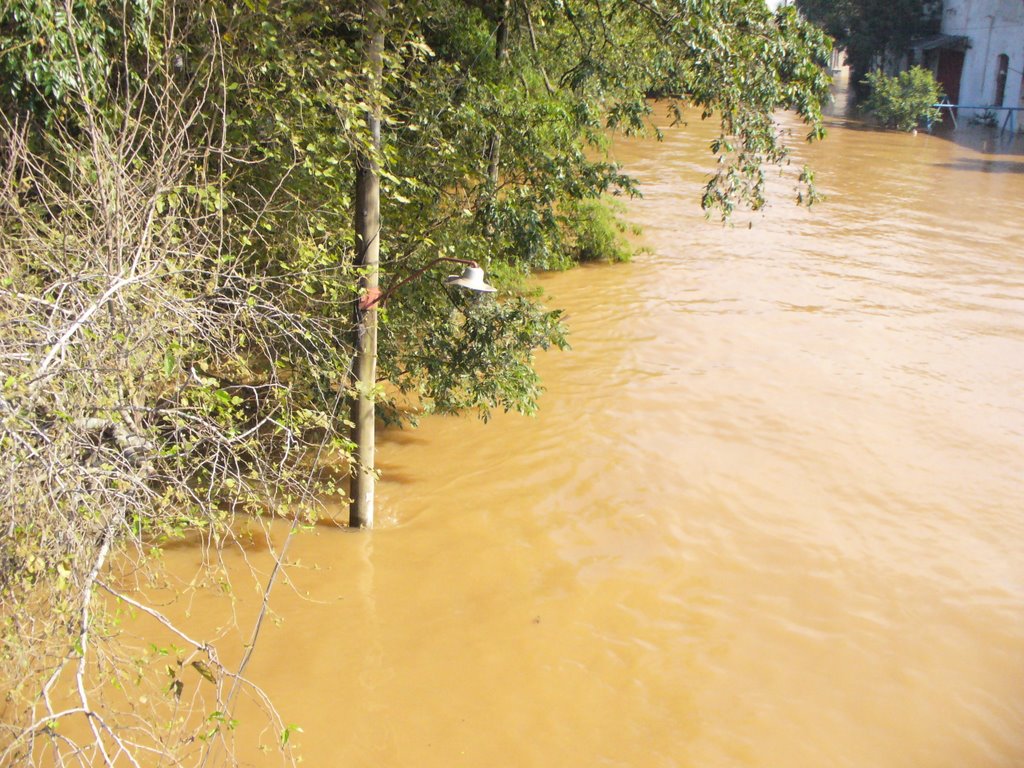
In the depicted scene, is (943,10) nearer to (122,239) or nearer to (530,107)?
(530,107)

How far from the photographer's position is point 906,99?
27953 millimetres

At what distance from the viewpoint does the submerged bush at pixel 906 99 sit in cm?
2780

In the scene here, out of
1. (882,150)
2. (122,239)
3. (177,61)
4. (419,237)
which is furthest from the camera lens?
(882,150)

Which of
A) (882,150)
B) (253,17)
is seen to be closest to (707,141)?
(882,150)

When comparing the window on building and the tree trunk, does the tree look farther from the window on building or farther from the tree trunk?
the tree trunk

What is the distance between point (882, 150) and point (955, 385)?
17118 millimetres

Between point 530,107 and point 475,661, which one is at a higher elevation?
point 530,107

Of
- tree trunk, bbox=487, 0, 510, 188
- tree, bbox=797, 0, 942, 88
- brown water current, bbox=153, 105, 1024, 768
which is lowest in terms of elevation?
brown water current, bbox=153, 105, 1024, 768

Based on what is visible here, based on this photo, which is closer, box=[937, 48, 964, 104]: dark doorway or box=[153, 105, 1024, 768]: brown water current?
box=[153, 105, 1024, 768]: brown water current

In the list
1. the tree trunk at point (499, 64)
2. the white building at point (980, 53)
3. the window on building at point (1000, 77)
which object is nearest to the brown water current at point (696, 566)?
the tree trunk at point (499, 64)

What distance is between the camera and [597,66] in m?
7.03

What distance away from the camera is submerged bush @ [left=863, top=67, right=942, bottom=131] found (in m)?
27.8

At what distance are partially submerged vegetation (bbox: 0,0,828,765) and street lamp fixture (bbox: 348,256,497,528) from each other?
0.46ft

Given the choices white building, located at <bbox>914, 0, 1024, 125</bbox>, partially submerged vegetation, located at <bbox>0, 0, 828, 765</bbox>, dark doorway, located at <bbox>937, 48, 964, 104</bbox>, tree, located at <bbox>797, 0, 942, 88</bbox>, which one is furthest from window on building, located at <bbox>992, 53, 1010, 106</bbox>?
partially submerged vegetation, located at <bbox>0, 0, 828, 765</bbox>
